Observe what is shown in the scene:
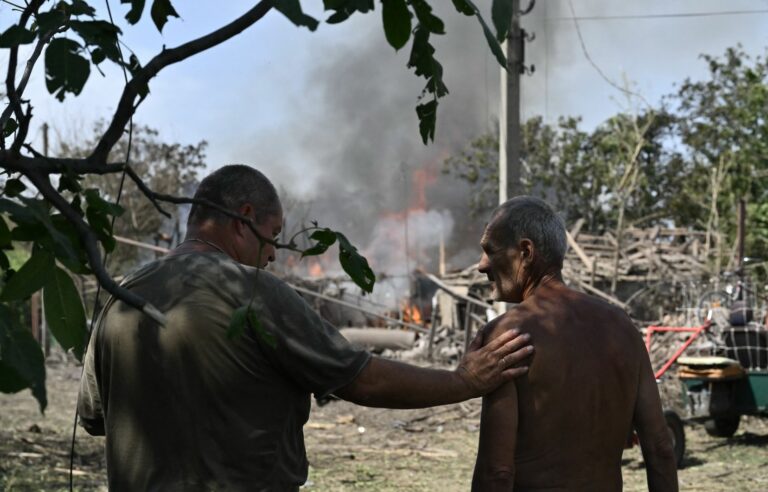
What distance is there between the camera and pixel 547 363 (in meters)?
3.42

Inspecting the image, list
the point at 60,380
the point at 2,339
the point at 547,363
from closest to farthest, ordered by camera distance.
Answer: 1. the point at 2,339
2. the point at 547,363
3. the point at 60,380

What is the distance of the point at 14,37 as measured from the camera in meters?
1.95

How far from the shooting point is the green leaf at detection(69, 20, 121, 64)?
1988 mm

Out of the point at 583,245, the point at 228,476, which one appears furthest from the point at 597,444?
the point at 583,245

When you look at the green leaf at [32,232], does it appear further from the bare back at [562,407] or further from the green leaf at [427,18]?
the bare back at [562,407]

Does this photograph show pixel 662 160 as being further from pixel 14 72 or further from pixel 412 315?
pixel 14 72

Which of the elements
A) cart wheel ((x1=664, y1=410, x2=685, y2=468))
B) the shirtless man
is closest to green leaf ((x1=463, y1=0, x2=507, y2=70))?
the shirtless man

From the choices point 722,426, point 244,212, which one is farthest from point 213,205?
point 722,426

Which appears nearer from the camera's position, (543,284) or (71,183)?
(71,183)

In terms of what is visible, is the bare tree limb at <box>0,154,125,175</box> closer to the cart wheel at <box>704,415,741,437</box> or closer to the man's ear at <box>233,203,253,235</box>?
the man's ear at <box>233,203,253,235</box>

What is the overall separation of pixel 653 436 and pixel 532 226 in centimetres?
89

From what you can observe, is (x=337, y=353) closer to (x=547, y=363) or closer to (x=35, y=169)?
(x=547, y=363)

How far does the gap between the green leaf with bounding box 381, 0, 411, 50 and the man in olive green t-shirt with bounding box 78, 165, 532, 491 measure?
1.18m

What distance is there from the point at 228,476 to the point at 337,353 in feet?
1.63
